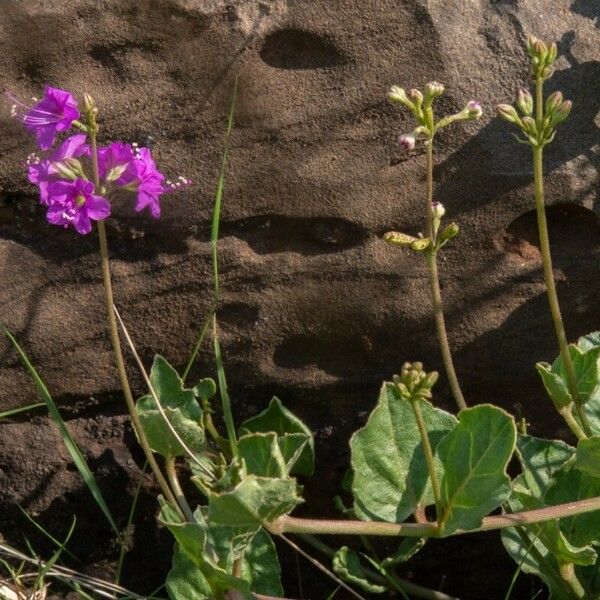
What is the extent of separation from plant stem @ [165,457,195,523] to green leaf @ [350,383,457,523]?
1.07 ft

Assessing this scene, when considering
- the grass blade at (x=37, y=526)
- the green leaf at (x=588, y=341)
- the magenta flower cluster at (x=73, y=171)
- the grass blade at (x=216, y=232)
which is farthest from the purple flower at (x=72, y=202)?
the green leaf at (x=588, y=341)

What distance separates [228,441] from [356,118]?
27.9 inches

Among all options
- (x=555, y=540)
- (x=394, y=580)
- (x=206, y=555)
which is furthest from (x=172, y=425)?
(x=555, y=540)

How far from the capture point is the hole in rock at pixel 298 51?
2115 millimetres

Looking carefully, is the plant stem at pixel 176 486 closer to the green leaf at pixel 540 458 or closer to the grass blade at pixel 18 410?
the grass blade at pixel 18 410

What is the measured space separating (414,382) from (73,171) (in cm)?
70

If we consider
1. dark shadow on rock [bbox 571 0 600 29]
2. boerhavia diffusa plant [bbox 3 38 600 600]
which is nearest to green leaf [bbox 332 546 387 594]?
boerhavia diffusa plant [bbox 3 38 600 600]

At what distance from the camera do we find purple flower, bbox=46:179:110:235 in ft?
6.10

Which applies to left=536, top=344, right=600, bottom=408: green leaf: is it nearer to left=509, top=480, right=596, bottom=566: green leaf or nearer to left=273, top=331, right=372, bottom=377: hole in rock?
left=509, top=480, right=596, bottom=566: green leaf

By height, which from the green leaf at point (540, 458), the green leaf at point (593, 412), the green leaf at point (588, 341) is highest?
the green leaf at point (588, 341)

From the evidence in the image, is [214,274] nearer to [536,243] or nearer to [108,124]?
[108,124]

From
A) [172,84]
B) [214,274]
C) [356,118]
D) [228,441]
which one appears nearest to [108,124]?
[172,84]

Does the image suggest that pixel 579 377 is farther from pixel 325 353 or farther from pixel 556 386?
pixel 325 353

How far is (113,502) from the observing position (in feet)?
7.62
